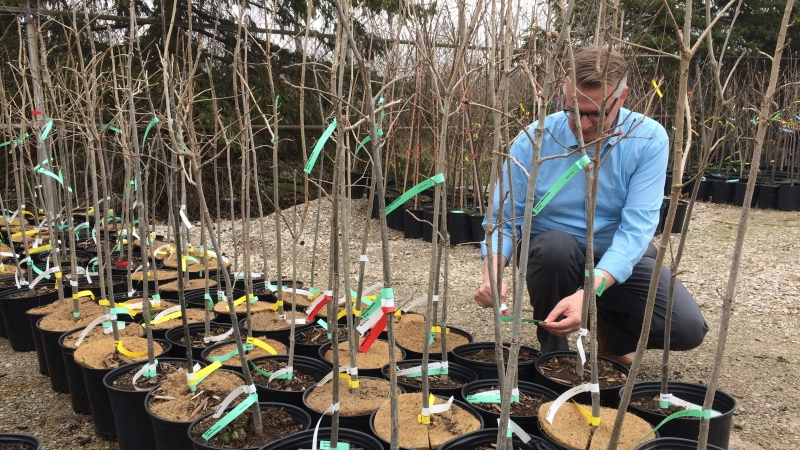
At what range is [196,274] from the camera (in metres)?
3.09

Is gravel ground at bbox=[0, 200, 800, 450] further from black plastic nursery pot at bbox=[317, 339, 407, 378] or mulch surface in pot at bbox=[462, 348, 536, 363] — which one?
mulch surface in pot at bbox=[462, 348, 536, 363]

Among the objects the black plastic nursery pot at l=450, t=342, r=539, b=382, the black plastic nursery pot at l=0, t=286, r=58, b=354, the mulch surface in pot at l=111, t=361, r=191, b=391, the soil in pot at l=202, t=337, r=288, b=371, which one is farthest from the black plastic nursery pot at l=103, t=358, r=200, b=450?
the black plastic nursery pot at l=0, t=286, r=58, b=354

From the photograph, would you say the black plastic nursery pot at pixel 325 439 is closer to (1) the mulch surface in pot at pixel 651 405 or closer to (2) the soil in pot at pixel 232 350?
(2) the soil in pot at pixel 232 350

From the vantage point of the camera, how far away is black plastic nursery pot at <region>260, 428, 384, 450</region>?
4.43ft

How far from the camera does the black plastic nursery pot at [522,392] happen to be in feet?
4.92

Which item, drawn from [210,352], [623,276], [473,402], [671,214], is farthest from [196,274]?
[671,214]

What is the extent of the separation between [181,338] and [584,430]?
1509 mm

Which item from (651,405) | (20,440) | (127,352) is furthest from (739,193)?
(20,440)

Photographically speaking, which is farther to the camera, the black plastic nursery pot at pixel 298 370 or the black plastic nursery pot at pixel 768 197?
the black plastic nursery pot at pixel 768 197

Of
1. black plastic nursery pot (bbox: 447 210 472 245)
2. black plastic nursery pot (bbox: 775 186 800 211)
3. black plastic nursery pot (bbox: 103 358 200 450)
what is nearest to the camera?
black plastic nursery pot (bbox: 103 358 200 450)

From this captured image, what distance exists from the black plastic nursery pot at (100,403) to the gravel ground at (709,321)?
4cm

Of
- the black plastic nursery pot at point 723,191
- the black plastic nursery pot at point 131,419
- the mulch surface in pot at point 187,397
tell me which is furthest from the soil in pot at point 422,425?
the black plastic nursery pot at point 723,191

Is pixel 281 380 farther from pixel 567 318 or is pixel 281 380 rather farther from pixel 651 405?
pixel 651 405

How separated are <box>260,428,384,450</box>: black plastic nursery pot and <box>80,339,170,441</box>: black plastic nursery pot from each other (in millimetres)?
736
